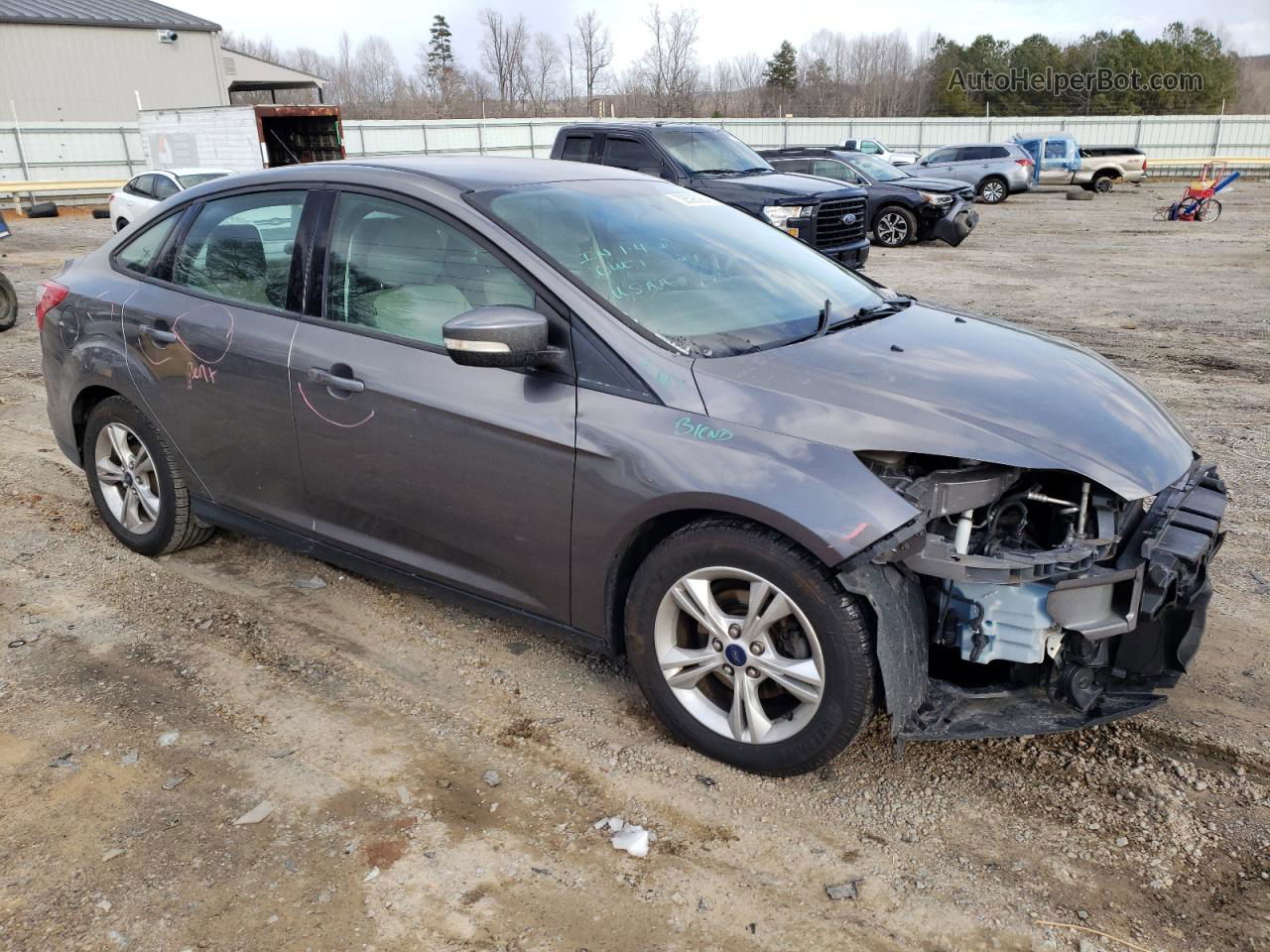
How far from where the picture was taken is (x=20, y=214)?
85.1 ft

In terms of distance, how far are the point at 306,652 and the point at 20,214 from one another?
2745 cm

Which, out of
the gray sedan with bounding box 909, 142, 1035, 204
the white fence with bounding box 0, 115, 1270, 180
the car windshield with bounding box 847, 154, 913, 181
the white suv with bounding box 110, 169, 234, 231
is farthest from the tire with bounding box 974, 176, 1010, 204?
the white suv with bounding box 110, 169, 234, 231

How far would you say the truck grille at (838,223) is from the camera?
1259 centimetres

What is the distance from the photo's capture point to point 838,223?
12922 millimetres

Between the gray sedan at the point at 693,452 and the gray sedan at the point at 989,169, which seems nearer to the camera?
the gray sedan at the point at 693,452

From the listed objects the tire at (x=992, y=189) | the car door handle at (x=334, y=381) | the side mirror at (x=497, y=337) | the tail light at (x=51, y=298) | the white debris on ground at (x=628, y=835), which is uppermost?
the side mirror at (x=497, y=337)

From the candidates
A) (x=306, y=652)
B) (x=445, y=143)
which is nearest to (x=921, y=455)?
(x=306, y=652)

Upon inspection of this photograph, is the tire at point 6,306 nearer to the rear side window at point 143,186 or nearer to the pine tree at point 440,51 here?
the rear side window at point 143,186

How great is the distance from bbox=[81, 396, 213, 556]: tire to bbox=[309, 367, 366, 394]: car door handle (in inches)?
44.7

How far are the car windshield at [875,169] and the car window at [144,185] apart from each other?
1247cm

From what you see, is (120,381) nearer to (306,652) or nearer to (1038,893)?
(306,652)

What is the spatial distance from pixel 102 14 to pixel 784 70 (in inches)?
1962

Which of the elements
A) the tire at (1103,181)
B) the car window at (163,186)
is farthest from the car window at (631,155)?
the tire at (1103,181)

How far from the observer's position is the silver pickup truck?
3008 cm
